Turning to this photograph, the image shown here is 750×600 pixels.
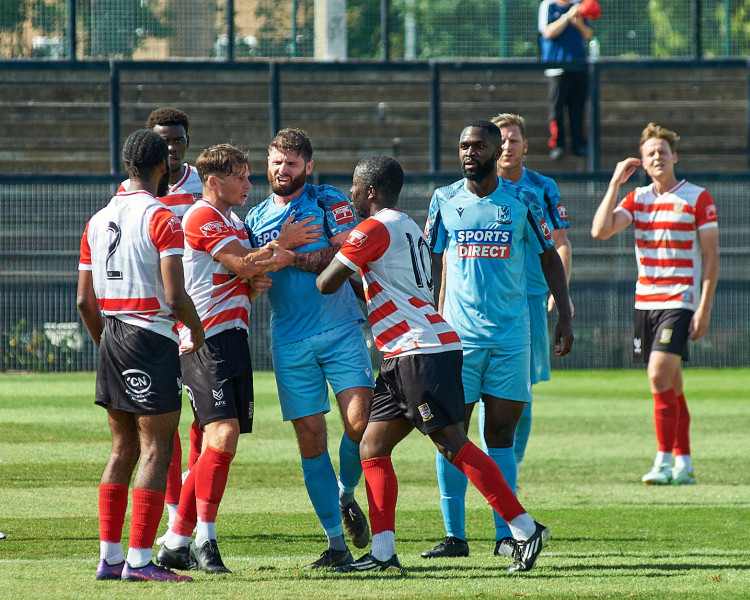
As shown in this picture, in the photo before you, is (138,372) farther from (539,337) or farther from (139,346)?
(539,337)

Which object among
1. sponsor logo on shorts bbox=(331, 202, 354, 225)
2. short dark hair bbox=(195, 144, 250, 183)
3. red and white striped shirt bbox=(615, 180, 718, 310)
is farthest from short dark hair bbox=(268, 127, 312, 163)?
red and white striped shirt bbox=(615, 180, 718, 310)

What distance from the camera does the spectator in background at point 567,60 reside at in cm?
1730

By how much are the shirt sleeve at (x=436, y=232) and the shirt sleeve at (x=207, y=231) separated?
47.8 inches

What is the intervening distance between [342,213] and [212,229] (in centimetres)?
73

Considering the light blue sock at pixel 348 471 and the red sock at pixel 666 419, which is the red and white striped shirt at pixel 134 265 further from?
the red sock at pixel 666 419

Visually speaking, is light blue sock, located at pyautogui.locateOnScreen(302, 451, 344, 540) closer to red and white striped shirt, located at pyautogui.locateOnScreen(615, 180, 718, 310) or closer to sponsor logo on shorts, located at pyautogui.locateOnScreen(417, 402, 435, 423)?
sponsor logo on shorts, located at pyautogui.locateOnScreen(417, 402, 435, 423)

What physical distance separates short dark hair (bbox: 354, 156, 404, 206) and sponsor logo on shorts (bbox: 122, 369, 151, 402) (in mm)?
1394

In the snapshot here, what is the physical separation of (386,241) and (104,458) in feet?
15.7

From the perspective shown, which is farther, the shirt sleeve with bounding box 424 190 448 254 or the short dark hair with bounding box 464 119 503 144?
the shirt sleeve with bounding box 424 190 448 254

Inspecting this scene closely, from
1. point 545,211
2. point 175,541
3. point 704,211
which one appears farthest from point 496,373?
point 704,211

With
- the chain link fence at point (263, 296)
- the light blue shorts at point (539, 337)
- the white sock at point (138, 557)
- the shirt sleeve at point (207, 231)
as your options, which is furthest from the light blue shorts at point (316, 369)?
the chain link fence at point (263, 296)

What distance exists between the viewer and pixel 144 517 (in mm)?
5000

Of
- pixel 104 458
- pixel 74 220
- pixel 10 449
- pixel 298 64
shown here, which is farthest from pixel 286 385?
pixel 298 64

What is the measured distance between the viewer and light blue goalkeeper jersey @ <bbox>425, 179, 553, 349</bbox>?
5.88m
